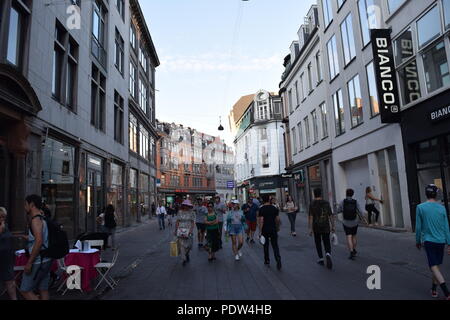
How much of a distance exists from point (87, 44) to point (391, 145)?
15.4 metres

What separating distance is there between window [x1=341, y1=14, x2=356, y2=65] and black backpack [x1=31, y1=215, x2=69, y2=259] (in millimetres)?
18086

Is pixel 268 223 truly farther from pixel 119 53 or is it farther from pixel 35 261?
pixel 119 53

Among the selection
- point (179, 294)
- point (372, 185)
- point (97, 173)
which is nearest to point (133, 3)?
point (97, 173)

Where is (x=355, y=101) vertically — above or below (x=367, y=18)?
below

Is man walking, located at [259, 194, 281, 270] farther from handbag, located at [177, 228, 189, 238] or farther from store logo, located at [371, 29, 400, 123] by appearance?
store logo, located at [371, 29, 400, 123]

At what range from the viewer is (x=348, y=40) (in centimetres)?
2008

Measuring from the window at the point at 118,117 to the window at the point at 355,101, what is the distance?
15.1 meters

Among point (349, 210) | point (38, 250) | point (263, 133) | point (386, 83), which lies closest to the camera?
point (38, 250)

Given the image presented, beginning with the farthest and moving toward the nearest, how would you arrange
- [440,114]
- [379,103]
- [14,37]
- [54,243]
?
[379,103] < [440,114] < [14,37] < [54,243]

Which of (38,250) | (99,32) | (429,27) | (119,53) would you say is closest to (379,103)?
(429,27)

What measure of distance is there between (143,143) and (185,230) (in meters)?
26.6

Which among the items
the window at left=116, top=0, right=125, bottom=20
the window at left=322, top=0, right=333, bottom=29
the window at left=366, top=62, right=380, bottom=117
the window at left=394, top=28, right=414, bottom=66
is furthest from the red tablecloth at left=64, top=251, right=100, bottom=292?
the window at left=116, top=0, right=125, bottom=20

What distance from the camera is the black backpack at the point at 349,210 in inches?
379

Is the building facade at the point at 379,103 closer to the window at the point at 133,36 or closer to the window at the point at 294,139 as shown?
the window at the point at 294,139
